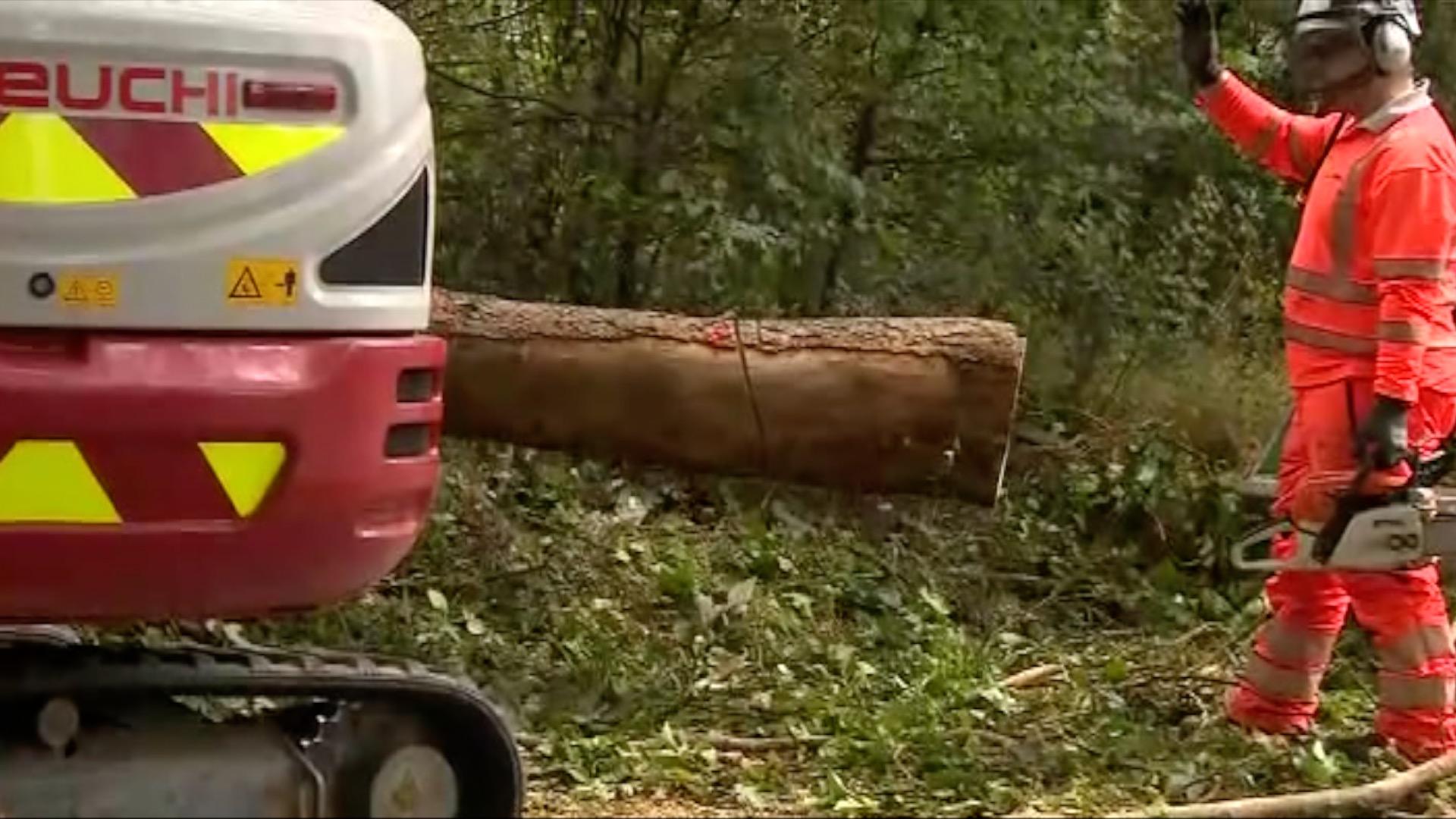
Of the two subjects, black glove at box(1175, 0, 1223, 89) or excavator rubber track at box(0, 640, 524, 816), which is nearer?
excavator rubber track at box(0, 640, 524, 816)

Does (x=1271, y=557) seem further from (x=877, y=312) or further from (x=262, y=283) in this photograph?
(x=262, y=283)

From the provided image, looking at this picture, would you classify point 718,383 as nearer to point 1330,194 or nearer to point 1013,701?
point 1013,701

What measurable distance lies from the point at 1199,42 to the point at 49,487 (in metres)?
3.66

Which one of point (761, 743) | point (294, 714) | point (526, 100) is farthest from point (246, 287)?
point (526, 100)

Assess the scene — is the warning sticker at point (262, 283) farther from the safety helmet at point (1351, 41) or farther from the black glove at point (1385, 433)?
the safety helmet at point (1351, 41)

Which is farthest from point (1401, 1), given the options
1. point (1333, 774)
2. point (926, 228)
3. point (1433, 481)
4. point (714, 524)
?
point (926, 228)

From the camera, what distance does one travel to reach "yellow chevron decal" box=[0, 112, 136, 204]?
3.91 meters

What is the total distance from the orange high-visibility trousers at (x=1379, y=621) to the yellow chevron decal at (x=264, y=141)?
294 centimetres

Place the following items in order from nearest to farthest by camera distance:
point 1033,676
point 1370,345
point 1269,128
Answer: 1. point 1370,345
2. point 1269,128
3. point 1033,676

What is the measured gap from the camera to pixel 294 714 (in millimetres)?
4543

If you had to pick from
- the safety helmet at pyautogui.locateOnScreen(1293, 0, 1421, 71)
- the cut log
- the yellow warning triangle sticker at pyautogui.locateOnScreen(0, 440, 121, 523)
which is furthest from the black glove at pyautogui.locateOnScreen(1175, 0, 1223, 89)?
the yellow warning triangle sticker at pyautogui.locateOnScreen(0, 440, 121, 523)

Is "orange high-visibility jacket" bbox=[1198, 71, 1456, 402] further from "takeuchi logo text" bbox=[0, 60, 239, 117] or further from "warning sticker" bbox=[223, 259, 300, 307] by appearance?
"takeuchi logo text" bbox=[0, 60, 239, 117]

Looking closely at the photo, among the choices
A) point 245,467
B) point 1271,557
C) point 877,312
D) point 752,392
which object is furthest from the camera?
point 877,312

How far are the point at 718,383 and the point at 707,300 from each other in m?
2.67
